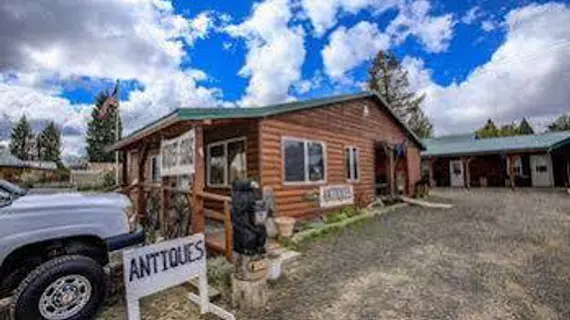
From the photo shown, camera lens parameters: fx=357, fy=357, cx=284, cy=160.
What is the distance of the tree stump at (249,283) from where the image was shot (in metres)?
4.42

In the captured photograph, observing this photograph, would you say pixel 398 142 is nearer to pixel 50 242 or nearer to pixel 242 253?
pixel 242 253

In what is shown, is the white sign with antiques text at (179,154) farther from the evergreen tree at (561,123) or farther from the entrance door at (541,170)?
the evergreen tree at (561,123)

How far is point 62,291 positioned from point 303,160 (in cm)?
704

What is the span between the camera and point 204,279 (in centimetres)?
439

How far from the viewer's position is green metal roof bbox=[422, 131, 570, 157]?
21.3m

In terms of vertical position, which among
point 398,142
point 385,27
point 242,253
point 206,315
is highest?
point 385,27

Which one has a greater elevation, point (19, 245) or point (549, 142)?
point (549, 142)

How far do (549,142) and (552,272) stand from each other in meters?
20.2

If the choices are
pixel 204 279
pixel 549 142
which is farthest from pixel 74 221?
pixel 549 142

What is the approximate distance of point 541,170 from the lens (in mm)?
22797

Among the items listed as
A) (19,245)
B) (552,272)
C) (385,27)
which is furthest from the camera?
(385,27)

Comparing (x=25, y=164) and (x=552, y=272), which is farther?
(x=25, y=164)

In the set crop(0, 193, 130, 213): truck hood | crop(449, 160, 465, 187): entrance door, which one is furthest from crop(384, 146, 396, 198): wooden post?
crop(449, 160, 465, 187): entrance door

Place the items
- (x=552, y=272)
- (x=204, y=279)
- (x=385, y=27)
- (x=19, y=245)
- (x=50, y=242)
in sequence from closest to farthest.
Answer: (x=19, y=245)
(x=50, y=242)
(x=204, y=279)
(x=552, y=272)
(x=385, y=27)
